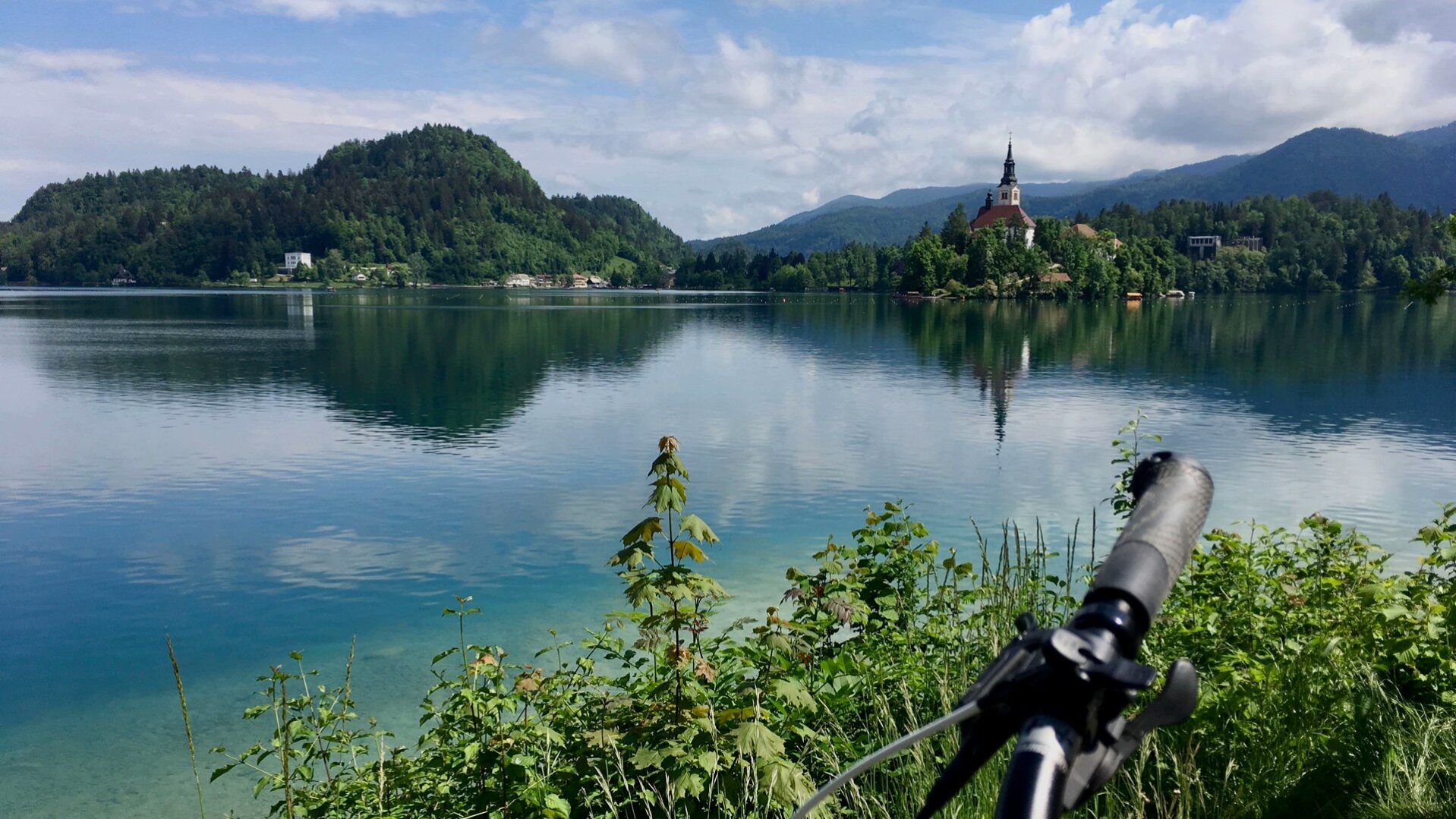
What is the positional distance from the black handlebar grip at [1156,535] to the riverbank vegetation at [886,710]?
9.55ft

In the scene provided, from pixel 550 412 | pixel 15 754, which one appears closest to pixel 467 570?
pixel 15 754

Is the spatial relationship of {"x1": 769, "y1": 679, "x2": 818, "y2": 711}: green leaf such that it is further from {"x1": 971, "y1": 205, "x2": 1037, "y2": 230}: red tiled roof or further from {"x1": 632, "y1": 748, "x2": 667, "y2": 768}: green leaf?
{"x1": 971, "y1": 205, "x2": 1037, "y2": 230}: red tiled roof

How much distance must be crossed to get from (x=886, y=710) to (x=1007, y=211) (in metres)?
188

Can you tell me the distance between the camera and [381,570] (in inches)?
691

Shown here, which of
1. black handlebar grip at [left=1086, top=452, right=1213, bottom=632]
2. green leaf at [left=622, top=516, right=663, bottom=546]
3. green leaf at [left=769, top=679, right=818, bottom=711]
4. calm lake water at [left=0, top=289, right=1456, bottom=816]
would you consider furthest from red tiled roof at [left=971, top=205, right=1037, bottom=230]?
black handlebar grip at [left=1086, top=452, right=1213, bottom=632]

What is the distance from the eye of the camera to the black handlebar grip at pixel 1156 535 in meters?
1.25

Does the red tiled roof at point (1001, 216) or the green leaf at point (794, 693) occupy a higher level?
the red tiled roof at point (1001, 216)

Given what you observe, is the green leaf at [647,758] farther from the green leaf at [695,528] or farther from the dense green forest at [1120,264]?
the dense green forest at [1120,264]

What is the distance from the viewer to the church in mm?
174500

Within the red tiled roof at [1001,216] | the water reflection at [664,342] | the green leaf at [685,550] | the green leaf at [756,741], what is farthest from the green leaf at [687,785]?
the red tiled roof at [1001,216]

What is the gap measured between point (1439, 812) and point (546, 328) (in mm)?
80244

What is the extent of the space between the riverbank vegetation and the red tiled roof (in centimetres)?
17521

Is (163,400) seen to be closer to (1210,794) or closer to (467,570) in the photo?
(467,570)

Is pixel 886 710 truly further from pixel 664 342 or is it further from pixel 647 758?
pixel 664 342
